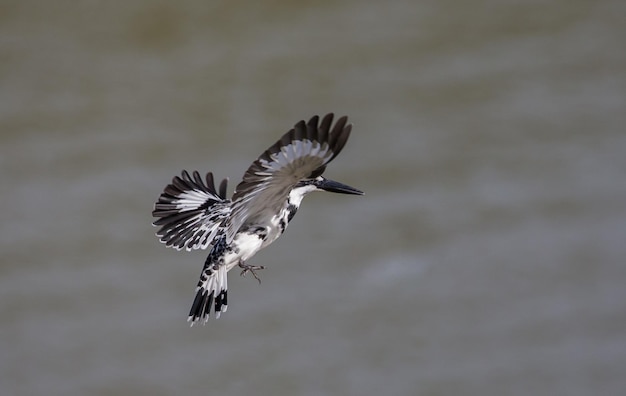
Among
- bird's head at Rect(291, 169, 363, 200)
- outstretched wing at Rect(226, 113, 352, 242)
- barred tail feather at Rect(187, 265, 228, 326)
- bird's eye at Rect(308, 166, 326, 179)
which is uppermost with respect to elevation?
bird's head at Rect(291, 169, 363, 200)

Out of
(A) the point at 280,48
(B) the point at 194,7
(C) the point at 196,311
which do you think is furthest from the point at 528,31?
(C) the point at 196,311

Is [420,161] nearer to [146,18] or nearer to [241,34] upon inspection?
[241,34]

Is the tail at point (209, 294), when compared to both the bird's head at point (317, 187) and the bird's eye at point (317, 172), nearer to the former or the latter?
the bird's head at point (317, 187)

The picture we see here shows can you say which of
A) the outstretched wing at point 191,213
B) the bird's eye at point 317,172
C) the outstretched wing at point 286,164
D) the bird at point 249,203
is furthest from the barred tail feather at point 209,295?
the bird's eye at point 317,172

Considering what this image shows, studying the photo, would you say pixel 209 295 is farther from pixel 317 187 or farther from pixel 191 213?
pixel 317 187

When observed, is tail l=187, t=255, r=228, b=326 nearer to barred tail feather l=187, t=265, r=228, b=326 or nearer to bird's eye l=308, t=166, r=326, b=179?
A: barred tail feather l=187, t=265, r=228, b=326

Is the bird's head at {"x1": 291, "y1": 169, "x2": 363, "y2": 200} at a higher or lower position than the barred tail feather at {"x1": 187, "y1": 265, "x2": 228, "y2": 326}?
higher

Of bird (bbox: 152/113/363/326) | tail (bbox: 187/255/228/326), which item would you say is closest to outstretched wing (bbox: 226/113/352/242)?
bird (bbox: 152/113/363/326)
